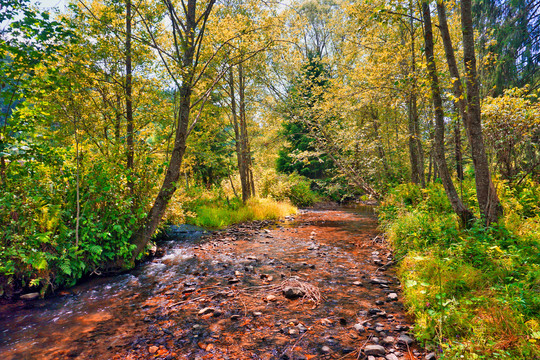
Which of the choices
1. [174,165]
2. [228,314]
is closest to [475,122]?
[228,314]

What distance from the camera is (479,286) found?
3.31 metres

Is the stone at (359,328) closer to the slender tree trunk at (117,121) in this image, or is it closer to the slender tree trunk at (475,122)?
the slender tree trunk at (475,122)

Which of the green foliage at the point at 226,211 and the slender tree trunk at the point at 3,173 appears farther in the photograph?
the green foliage at the point at 226,211

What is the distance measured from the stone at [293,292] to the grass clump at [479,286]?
1.60 m

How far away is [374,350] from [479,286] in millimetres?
1821

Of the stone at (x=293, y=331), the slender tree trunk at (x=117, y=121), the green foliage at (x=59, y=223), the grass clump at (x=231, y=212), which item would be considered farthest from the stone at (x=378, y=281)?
the grass clump at (x=231, y=212)

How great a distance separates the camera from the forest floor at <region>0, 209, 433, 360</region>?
289cm

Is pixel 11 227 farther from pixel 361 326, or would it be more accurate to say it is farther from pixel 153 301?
pixel 361 326

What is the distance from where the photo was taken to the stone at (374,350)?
2.68 m

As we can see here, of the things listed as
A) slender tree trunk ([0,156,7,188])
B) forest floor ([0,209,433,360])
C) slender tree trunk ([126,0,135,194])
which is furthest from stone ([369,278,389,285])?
slender tree trunk ([0,156,7,188])

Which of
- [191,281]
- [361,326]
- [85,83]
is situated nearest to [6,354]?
[191,281]

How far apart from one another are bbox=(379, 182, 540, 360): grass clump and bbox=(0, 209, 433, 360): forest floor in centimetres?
38

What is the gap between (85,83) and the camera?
6.15 metres

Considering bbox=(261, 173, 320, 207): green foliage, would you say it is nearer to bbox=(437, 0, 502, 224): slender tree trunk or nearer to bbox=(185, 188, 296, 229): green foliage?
bbox=(185, 188, 296, 229): green foliage
